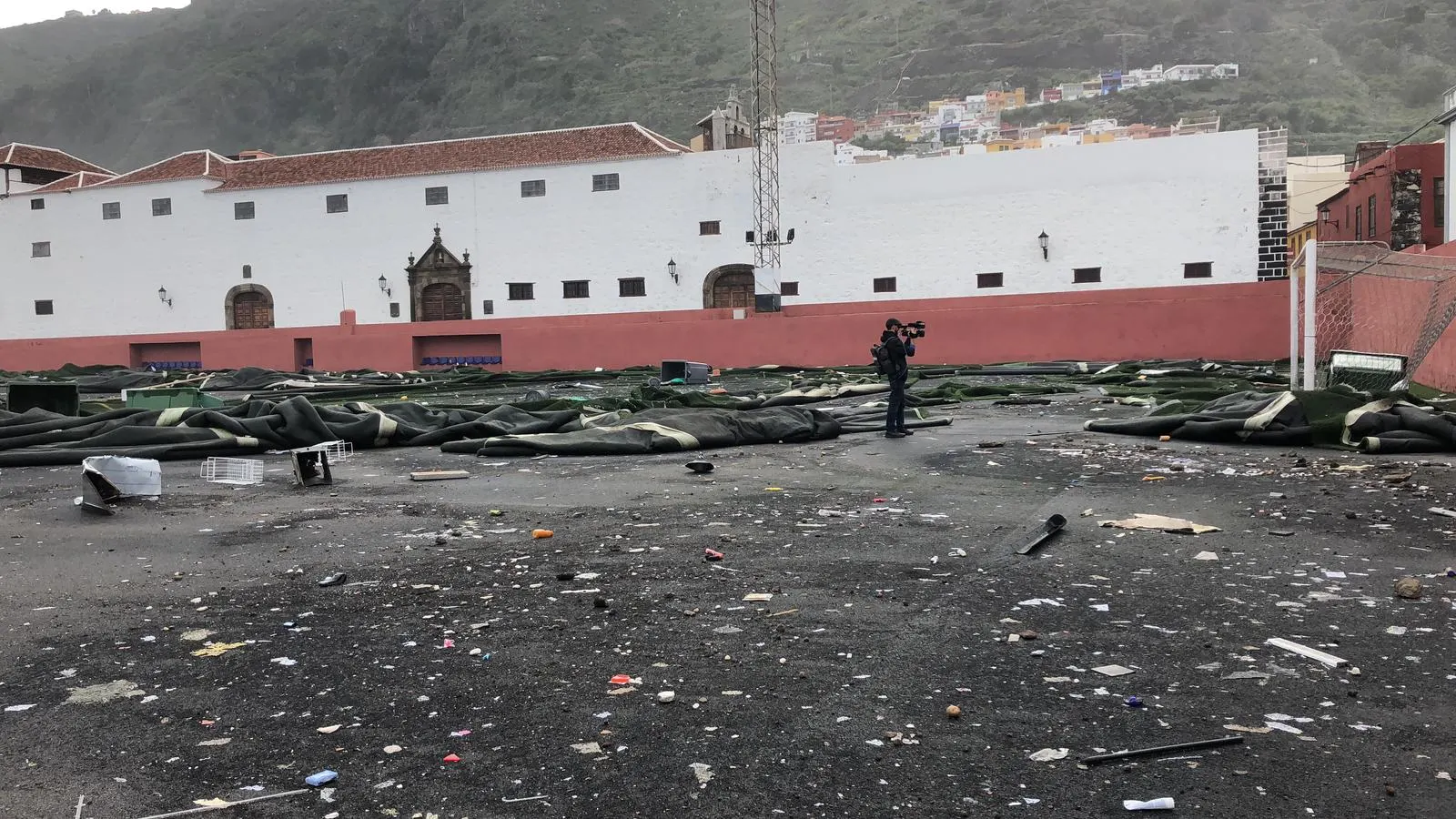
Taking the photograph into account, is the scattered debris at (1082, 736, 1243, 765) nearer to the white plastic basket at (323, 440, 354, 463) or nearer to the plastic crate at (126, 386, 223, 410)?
the white plastic basket at (323, 440, 354, 463)

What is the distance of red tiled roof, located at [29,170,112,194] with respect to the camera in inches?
1553

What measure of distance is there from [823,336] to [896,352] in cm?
1527

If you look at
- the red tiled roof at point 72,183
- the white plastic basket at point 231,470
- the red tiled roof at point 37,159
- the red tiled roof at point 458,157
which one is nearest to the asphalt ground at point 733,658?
the white plastic basket at point 231,470

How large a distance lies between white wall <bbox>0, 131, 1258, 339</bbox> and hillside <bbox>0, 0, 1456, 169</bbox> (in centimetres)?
4946

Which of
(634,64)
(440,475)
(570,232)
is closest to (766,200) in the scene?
(570,232)

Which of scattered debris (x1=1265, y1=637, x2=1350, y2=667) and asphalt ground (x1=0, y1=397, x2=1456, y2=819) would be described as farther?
scattered debris (x1=1265, y1=637, x2=1350, y2=667)

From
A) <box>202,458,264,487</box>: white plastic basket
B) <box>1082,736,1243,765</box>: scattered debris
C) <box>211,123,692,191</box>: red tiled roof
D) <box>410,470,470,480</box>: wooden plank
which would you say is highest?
<box>211,123,692,191</box>: red tiled roof

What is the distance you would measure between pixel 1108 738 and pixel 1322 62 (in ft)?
307

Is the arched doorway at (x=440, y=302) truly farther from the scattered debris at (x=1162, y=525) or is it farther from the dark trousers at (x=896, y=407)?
the scattered debris at (x=1162, y=525)

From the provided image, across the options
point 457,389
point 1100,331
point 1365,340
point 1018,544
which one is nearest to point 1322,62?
point 1100,331

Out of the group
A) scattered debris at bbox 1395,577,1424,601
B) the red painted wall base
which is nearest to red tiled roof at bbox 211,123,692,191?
the red painted wall base

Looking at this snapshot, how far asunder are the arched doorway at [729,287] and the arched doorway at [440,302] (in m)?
8.49

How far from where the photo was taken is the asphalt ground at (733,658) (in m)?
2.47

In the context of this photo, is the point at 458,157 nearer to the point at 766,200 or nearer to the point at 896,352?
the point at 766,200
